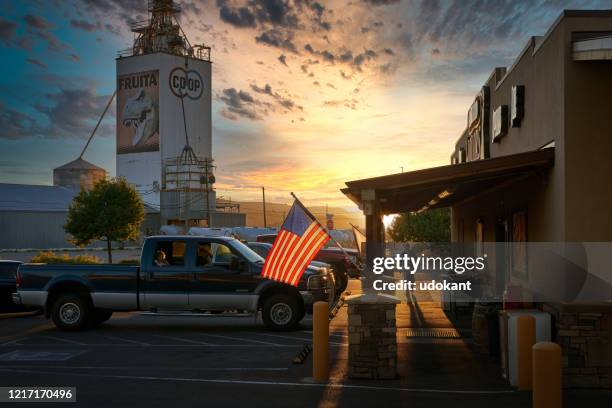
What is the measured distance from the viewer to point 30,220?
76.1 meters

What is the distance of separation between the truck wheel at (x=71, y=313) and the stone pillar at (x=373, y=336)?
7.86 m

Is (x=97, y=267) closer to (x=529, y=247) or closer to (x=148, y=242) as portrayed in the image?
(x=148, y=242)

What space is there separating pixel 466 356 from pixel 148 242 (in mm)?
7628

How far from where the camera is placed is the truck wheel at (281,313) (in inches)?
604

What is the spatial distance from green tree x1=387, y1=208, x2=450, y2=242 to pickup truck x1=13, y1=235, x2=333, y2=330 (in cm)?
3367

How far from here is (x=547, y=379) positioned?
7.27 meters

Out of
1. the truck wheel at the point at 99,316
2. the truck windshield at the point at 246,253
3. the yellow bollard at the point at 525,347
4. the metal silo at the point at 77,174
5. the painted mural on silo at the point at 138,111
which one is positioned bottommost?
the truck wheel at the point at 99,316

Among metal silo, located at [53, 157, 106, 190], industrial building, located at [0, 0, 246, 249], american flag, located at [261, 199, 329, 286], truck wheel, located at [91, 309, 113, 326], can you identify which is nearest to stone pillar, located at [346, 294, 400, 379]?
american flag, located at [261, 199, 329, 286]

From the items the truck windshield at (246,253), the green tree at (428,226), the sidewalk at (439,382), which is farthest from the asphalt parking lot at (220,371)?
the green tree at (428,226)

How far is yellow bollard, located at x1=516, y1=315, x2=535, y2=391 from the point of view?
953 cm

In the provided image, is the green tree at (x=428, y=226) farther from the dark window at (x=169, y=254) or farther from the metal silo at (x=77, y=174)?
the metal silo at (x=77, y=174)

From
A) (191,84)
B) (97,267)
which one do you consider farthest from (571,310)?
(191,84)

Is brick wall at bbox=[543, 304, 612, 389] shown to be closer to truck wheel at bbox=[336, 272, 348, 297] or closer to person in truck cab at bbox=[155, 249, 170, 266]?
person in truck cab at bbox=[155, 249, 170, 266]

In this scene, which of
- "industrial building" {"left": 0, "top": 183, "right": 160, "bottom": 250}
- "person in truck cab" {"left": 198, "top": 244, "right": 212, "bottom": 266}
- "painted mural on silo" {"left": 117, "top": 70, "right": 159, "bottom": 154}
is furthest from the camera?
"painted mural on silo" {"left": 117, "top": 70, "right": 159, "bottom": 154}
